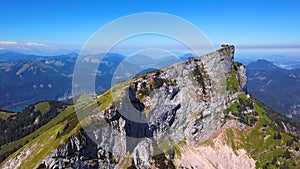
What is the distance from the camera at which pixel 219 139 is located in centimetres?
18325

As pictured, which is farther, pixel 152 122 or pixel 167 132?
pixel 167 132

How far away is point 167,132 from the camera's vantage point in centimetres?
17875

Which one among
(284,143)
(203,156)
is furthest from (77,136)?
(284,143)

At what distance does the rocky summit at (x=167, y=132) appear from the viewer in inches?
5458

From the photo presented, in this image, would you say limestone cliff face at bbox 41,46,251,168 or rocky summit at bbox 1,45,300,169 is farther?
rocky summit at bbox 1,45,300,169

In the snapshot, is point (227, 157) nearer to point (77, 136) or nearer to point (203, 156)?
point (203, 156)

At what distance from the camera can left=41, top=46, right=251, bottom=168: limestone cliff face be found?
135238 mm

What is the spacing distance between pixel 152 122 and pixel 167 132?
53.8 ft

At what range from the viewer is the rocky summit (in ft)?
455

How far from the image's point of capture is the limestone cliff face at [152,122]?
13524cm

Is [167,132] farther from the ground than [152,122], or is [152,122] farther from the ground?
[152,122]

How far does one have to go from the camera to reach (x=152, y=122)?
16675cm

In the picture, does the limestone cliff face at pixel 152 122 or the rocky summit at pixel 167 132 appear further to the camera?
the rocky summit at pixel 167 132

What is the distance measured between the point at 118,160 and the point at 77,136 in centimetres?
2667
